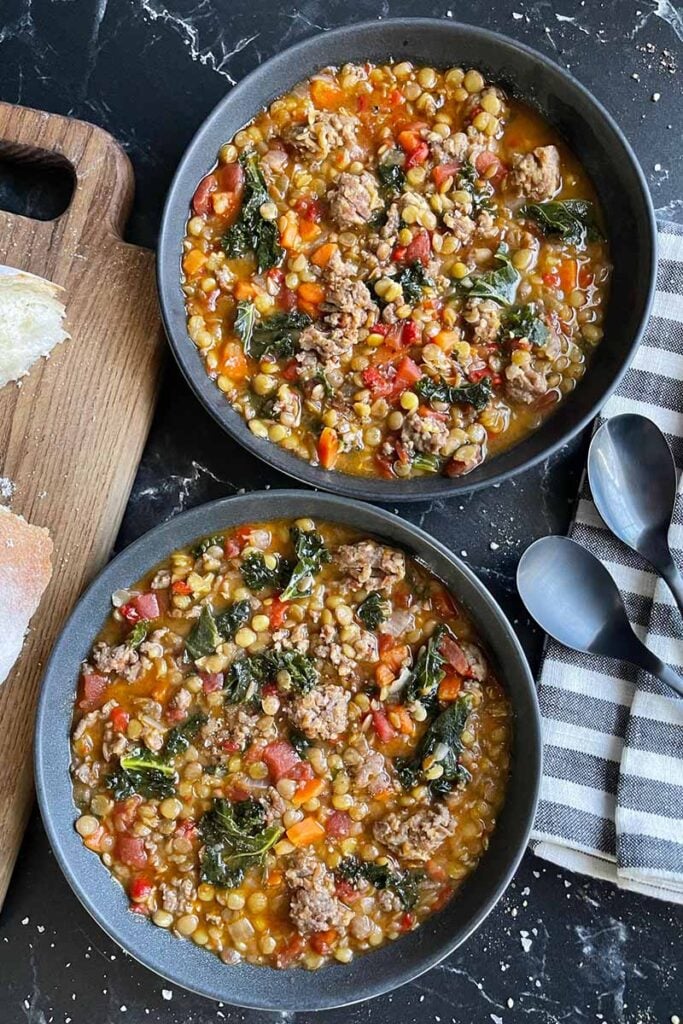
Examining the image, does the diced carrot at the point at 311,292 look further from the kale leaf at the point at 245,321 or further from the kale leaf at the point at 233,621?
the kale leaf at the point at 233,621

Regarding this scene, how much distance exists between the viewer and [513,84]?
4.20 meters

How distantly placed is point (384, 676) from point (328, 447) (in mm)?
992

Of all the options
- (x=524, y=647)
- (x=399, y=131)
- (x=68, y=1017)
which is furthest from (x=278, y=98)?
(x=68, y=1017)

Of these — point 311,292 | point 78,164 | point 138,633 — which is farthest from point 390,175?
point 138,633

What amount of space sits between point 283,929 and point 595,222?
3289 millimetres

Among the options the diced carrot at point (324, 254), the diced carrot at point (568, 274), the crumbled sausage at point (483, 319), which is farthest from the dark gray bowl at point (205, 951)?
the diced carrot at point (568, 274)

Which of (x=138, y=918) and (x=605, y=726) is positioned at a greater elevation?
(x=605, y=726)

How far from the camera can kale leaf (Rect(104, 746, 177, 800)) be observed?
160 inches

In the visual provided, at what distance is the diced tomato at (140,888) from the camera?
4082mm

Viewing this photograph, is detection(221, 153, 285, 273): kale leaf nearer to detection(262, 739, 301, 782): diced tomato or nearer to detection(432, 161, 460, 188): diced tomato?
detection(432, 161, 460, 188): diced tomato

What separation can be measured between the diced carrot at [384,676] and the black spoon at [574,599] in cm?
69

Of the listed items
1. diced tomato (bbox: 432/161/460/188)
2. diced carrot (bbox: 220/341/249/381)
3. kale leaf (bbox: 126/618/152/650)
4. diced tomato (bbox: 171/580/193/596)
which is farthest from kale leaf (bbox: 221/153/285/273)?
kale leaf (bbox: 126/618/152/650)

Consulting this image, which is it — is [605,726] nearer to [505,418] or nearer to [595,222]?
[505,418]

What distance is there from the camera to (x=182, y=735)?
4113 millimetres
